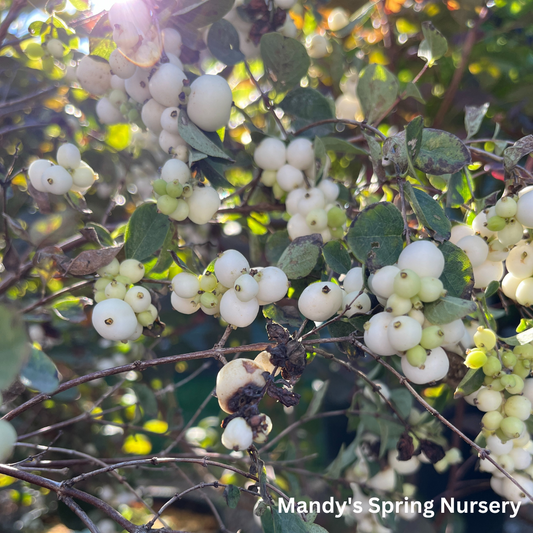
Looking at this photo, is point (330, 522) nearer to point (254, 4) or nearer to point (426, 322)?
point (426, 322)

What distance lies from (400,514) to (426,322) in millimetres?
807

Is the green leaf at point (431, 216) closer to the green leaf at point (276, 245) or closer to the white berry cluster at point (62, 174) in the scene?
the green leaf at point (276, 245)

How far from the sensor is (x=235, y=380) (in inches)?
20.0

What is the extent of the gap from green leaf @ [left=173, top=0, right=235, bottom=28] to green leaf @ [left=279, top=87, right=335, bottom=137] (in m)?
0.21

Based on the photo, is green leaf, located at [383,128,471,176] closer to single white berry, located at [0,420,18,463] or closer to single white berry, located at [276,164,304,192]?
single white berry, located at [276,164,304,192]

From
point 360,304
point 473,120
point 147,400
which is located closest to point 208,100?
point 360,304

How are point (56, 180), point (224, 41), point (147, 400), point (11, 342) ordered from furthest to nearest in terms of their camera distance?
1. point (147, 400)
2. point (224, 41)
3. point (56, 180)
4. point (11, 342)

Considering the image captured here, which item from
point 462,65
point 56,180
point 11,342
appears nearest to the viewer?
point 11,342

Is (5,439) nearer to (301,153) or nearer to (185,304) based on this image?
(185,304)

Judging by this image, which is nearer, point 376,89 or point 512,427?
point 512,427

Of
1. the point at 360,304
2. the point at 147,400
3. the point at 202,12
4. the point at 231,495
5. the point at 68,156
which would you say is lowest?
the point at 147,400

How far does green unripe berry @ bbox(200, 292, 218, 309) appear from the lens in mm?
Answer: 599

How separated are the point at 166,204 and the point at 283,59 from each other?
0.38m

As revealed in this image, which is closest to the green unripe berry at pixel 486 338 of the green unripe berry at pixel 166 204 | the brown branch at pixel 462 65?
the green unripe berry at pixel 166 204
